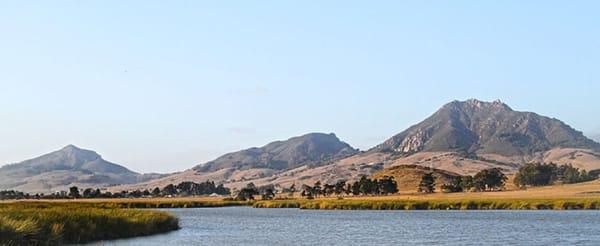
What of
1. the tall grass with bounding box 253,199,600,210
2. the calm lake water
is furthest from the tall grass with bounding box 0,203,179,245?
the tall grass with bounding box 253,199,600,210

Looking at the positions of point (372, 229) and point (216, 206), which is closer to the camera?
point (372, 229)

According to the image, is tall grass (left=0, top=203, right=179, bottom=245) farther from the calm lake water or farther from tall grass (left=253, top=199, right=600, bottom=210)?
tall grass (left=253, top=199, right=600, bottom=210)

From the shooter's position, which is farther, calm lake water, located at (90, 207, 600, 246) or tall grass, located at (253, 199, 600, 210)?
tall grass, located at (253, 199, 600, 210)

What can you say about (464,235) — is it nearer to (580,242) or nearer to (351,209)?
(580,242)

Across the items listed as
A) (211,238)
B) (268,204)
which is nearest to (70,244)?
(211,238)

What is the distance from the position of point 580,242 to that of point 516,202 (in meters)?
79.9

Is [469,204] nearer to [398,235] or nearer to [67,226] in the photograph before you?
[398,235]

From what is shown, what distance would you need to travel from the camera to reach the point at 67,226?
177 ft

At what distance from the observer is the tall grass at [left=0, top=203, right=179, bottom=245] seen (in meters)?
45.0

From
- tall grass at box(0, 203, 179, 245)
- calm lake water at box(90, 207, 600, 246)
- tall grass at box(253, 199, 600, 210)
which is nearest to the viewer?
tall grass at box(0, 203, 179, 245)

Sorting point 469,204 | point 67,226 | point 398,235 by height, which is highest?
point 469,204

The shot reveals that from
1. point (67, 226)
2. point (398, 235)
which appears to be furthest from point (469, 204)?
point (67, 226)

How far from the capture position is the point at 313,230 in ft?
252

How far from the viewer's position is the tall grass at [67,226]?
148ft
